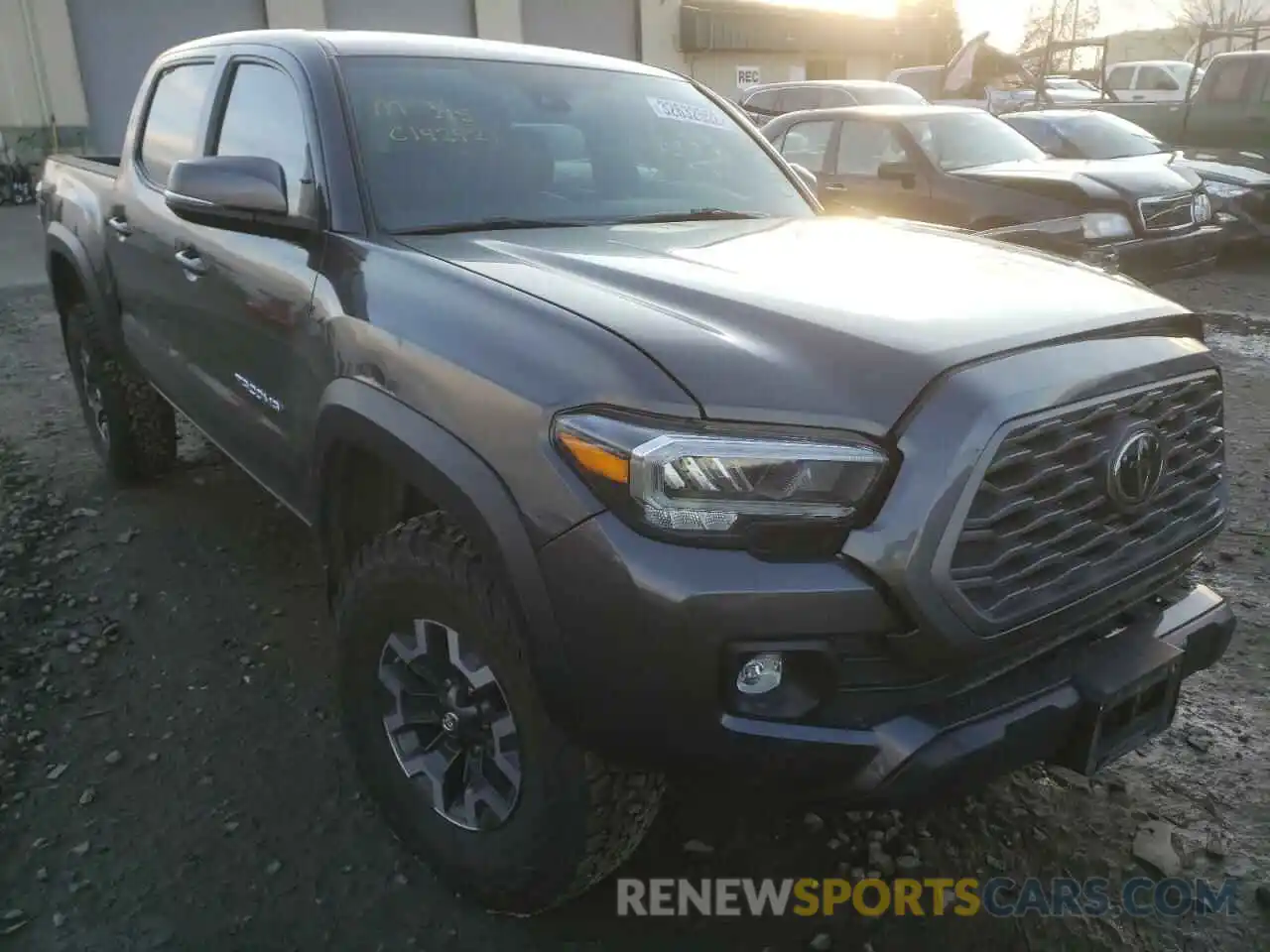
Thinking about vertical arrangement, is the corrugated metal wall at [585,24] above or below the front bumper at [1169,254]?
above

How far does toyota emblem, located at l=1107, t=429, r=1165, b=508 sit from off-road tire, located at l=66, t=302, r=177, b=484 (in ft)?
12.1

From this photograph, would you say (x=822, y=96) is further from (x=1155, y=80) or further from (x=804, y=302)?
(x=1155, y=80)

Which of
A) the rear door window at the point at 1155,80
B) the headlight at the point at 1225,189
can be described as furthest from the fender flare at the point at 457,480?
the rear door window at the point at 1155,80

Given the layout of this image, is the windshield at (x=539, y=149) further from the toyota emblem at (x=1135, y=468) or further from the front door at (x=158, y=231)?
the toyota emblem at (x=1135, y=468)

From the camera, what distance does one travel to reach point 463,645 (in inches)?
78.5

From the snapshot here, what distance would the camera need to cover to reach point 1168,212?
7.77 m

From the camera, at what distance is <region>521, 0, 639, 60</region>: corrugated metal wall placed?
67.3ft

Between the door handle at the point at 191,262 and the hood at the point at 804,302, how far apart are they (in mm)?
1014

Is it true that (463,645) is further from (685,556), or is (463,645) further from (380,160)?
(380,160)

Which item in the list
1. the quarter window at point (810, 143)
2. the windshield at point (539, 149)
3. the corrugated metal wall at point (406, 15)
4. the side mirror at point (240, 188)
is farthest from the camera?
the corrugated metal wall at point (406, 15)

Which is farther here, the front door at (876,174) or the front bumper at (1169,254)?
the front door at (876,174)

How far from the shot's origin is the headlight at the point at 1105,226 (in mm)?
7395

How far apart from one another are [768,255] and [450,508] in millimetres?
1005

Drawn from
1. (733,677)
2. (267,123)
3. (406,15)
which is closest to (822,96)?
(406,15)
